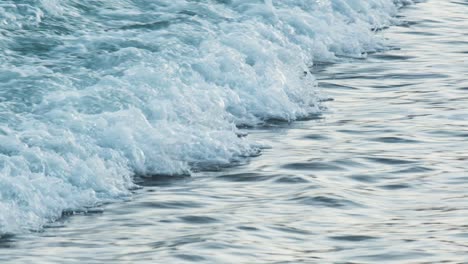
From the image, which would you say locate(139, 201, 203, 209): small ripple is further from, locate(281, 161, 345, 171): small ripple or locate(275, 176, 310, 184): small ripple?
locate(281, 161, 345, 171): small ripple

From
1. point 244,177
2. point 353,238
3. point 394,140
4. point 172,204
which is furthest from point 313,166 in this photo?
point 353,238

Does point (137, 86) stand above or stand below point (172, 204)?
above

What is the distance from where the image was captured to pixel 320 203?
9.55 meters

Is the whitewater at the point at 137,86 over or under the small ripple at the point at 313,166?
over

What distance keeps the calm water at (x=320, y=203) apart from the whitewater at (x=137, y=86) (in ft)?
0.95

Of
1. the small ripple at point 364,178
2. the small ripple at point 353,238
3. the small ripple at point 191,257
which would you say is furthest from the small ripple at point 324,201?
the small ripple at point 191,257

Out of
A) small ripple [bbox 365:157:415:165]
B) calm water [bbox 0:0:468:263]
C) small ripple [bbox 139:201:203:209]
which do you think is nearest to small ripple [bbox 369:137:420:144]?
calm water [bbox 0:0:468:263]

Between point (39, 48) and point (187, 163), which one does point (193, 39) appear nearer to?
point (39, 48)

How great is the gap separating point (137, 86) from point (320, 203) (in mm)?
2888

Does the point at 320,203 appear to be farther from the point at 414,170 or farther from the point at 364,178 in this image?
the point at 414,170

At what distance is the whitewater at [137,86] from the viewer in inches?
385

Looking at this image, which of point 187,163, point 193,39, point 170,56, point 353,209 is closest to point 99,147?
point 187,163

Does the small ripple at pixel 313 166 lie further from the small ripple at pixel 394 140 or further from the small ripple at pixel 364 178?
the small ripple at pixel 394 140

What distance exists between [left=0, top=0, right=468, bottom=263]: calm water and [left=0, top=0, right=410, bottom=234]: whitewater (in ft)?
0.95
